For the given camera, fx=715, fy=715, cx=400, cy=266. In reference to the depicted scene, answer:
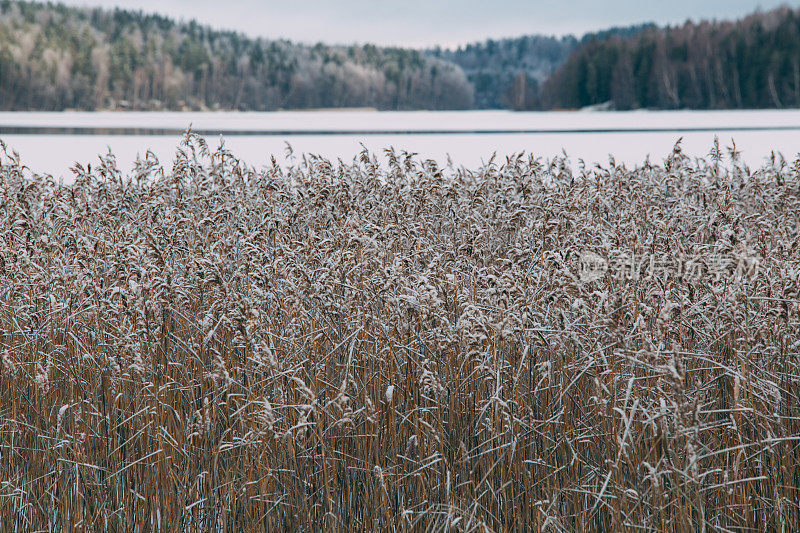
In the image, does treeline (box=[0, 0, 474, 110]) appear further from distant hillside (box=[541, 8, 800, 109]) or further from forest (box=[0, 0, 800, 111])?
distant hillside (box=[541, 8, 800, 109])

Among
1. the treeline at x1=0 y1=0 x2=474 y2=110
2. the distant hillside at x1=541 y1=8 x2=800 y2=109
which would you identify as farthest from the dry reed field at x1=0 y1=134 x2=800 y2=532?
the treeline at x1=0 y1=0 x2=474 y2=110

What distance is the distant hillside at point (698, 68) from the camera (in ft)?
249

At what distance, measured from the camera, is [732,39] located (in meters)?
82.2

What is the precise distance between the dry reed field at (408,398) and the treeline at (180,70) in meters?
95.2

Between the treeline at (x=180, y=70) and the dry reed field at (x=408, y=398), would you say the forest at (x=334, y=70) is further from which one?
the dry reed field at (x=408, y=398)

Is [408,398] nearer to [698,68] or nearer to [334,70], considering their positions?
[698,68]

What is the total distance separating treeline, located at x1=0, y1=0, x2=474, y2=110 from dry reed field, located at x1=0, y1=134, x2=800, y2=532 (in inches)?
3750

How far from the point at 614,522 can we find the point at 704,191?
5103 millimetres

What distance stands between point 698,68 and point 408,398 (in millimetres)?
90253

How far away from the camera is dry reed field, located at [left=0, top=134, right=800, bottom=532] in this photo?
3311 mm

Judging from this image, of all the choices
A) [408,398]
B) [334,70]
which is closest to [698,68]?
[334,70]

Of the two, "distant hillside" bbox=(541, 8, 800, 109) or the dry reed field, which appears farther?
"distant hillside" bbox=(541, 8, 800, 109)

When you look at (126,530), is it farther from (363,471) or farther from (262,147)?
(262,147)

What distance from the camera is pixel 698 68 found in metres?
83.6
